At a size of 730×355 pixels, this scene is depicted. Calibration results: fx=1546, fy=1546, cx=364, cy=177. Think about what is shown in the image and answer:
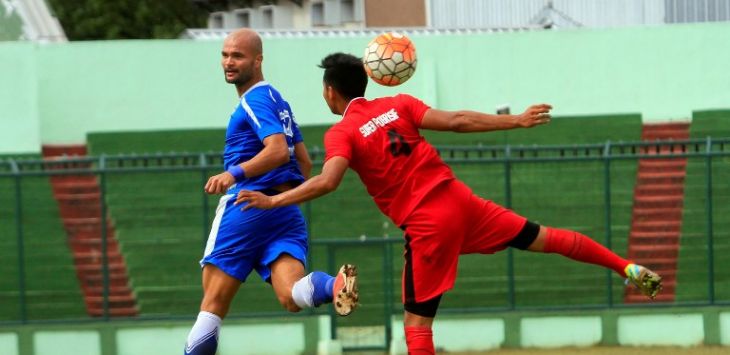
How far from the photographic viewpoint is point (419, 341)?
8.92 meters

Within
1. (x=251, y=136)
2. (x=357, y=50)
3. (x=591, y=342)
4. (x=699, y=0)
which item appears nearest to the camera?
(x=251, y=136)

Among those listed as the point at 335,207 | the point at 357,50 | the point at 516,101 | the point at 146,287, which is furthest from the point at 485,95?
the point at 146,287

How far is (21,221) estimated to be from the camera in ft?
54.9

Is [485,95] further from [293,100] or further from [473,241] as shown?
[473,241]

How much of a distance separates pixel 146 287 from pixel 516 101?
7308 millimetres

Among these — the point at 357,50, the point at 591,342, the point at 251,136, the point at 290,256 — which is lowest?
the point at 591,342

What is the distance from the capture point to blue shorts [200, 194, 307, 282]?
892 centimetres

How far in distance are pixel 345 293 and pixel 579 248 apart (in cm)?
156

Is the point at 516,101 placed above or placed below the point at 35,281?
above

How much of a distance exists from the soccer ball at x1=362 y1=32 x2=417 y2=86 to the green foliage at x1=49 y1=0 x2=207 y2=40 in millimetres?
26949

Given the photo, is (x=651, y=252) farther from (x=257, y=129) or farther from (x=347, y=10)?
(x=347, y=10)

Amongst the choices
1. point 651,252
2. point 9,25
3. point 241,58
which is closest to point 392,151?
point 241,58

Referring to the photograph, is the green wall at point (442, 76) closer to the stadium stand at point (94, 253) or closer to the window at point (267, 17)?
the stadium stand at point (94, 253)

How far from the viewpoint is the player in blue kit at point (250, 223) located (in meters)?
8.83
